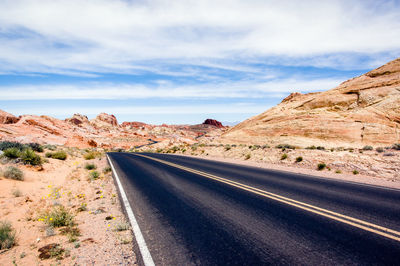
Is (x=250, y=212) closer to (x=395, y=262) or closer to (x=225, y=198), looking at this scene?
(x=225, y=198)

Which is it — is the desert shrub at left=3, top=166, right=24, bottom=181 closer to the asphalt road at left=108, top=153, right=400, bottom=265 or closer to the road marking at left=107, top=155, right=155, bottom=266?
the asphalt road at left=108, top=153, right=400, bottom=265

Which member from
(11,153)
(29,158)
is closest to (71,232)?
(29,158)

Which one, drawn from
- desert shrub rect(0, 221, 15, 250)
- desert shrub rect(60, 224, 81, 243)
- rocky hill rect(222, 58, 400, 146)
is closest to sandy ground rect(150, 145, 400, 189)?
desert shrub rect(60, 224, 81, 243)

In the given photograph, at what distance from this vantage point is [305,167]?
1460 centimetres

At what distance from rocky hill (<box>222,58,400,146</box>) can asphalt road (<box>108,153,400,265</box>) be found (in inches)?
922

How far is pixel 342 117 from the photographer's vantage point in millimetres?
30688

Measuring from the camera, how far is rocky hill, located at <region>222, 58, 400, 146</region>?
1060 inches

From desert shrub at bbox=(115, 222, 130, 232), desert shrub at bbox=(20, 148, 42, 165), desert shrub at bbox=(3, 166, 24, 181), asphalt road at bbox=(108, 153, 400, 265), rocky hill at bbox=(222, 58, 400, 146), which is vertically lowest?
desert shrub at bbox=(115, 222, 130, 232)

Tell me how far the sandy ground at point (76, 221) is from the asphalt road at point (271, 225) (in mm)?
608

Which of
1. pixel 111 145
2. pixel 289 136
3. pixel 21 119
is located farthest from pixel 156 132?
pixel 289 136

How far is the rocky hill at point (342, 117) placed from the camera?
26.9m

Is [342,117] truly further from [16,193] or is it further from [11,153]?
[11,153]

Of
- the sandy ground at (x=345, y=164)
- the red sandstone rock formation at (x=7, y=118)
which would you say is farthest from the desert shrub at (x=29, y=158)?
the red sandstone rock formation at (x=7, y=118)

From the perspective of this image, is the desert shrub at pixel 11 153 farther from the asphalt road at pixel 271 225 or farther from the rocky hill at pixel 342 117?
the rocky hill at pixel 342 117
